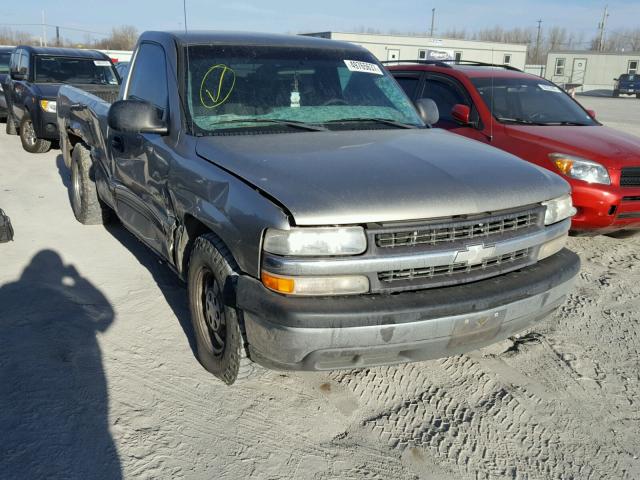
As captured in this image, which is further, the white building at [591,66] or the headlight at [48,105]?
the white building at [591,66]

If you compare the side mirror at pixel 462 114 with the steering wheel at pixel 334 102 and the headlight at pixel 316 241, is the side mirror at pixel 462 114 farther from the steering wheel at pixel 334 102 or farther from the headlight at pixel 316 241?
the headlight at pixel 316 241

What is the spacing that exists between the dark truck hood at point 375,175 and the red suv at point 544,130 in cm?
228

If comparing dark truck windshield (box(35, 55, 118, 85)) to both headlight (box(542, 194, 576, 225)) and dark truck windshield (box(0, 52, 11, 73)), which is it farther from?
headlight (box(542, 194, 576, 225))

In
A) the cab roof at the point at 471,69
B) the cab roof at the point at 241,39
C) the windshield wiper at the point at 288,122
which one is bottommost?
the windshield wiper at the point at 288,122

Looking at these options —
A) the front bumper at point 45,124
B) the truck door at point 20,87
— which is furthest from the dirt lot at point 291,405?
the truck door at point 20,87

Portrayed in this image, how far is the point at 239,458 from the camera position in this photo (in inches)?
103

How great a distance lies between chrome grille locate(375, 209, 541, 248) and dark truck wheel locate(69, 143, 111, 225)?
381 centimetres

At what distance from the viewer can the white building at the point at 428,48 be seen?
37938mm

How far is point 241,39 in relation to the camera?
12.8 feet

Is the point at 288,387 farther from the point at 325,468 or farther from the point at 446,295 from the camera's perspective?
the point at 446,295

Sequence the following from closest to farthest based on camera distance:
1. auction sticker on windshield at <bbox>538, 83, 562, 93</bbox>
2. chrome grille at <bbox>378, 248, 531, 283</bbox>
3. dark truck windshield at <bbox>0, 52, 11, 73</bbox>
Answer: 1. chrome grille at <bbox>378, 248, 531, 283</bbox>
2. auction sticker on windshield at <bbox>538, 83, 562, 93</bbox>
3. dark truck windshield at <bbox>0, 52, 11, 73</bbox>

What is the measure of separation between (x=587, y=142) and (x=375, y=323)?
13.4 feet

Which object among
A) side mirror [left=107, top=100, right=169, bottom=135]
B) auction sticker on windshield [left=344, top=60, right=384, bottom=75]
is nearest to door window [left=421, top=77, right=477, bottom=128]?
auction sticker on windshield [left=344, top=60, right=384, bottom=75]

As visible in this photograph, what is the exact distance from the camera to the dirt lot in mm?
2600
